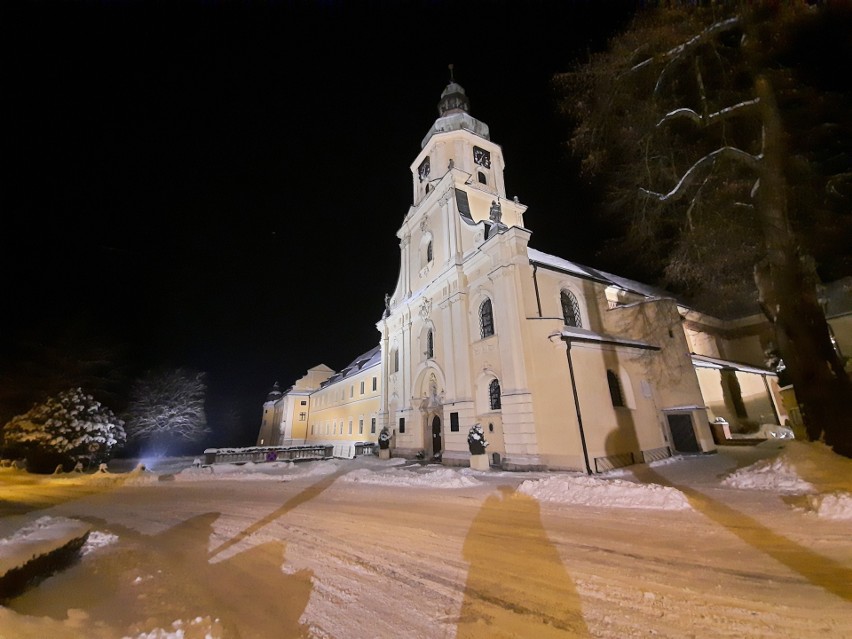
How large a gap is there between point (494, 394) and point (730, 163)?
11834mm

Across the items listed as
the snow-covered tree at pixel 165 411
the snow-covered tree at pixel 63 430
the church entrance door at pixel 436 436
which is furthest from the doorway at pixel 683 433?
the snow-covered tree at pixel 165 411

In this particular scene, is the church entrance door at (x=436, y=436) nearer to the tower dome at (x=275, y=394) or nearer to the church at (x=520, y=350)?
the church at (x=520, y=350)

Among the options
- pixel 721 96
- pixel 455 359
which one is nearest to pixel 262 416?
pixel 455 359

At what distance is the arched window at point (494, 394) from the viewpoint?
16.2 metres

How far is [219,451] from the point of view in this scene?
21.1 metres

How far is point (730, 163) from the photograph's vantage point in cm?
1016

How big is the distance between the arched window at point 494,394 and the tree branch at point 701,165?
32.0 feet

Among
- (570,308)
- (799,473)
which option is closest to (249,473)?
(570,308)

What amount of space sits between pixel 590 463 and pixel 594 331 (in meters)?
7.56

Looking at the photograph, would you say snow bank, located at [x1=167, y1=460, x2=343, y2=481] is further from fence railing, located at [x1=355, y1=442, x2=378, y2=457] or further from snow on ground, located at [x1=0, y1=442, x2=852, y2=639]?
fence railing, located at [x1=355, y1=442, x2=378, y2=457]

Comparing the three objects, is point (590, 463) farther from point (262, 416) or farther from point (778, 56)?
point (262, 416)

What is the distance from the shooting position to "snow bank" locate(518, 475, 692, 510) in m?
6.66

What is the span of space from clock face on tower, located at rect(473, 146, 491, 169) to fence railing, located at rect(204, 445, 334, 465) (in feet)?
77.1

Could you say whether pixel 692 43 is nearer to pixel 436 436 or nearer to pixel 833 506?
pixel 833 506
